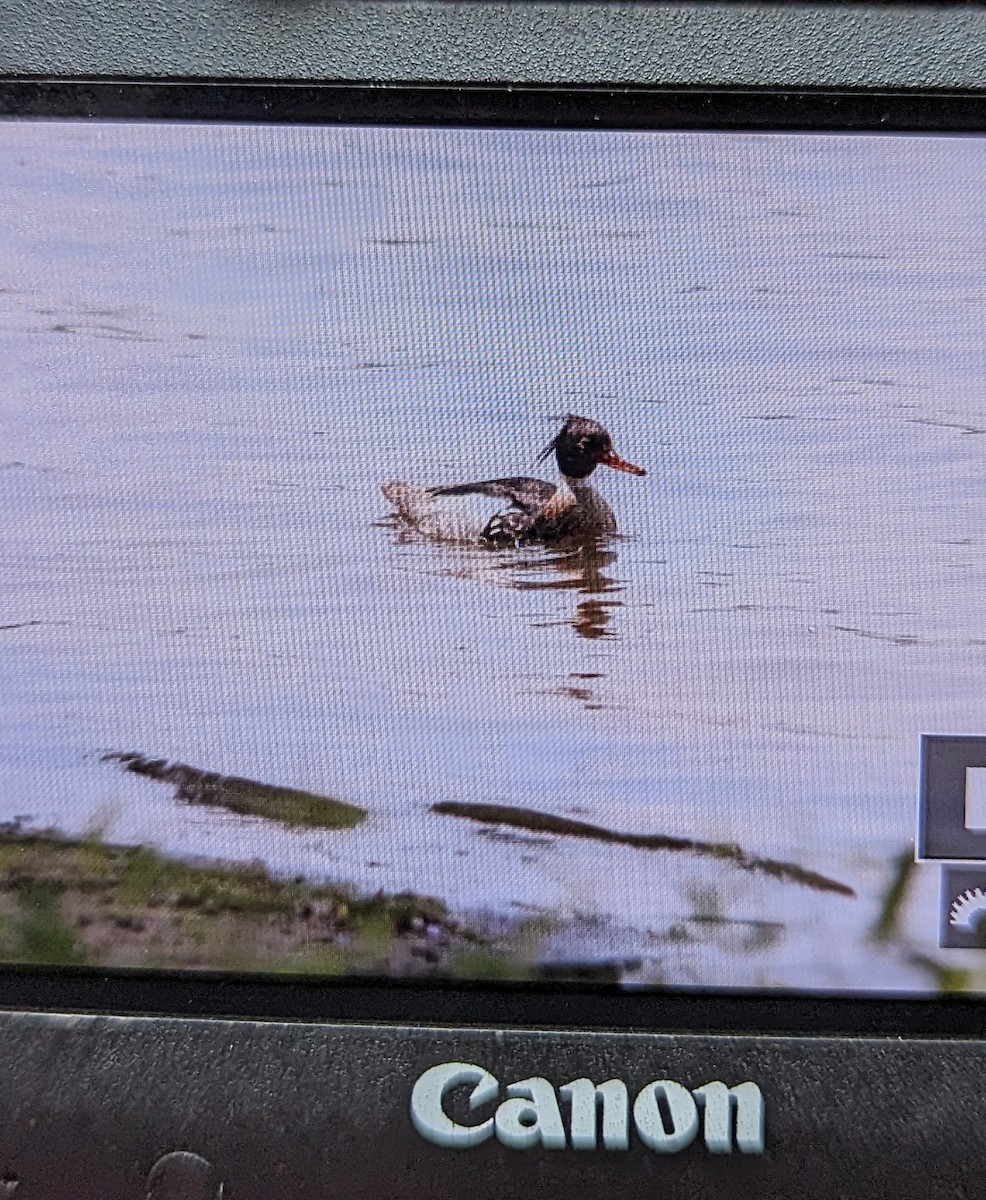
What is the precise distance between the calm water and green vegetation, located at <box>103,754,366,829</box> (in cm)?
1

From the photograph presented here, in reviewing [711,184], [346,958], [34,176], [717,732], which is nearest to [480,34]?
[711,184]

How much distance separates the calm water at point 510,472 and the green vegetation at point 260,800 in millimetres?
15

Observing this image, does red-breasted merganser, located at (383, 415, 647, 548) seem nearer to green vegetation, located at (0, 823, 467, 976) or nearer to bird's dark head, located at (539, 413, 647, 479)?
bird's dark head, located at (539, 413, 647, 479)

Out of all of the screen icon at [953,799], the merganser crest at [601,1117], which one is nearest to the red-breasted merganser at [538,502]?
the screen icon at [953,799]

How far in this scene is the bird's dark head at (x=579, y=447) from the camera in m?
0.87

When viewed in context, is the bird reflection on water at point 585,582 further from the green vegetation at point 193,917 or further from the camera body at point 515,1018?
the green vegetation at point 193,917

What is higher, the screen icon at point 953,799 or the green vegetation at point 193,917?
the screen icon at point 953,799

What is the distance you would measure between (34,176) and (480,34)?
40 cm

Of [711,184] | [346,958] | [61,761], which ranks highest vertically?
[711,184]

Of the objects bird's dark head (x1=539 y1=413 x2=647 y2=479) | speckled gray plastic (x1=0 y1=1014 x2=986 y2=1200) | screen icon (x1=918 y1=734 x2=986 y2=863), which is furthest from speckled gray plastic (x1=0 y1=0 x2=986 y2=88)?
speckled gray plastic (x1=0 y1=1014 x2=986 y2=1200)

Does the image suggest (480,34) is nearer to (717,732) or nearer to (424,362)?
(424,362)

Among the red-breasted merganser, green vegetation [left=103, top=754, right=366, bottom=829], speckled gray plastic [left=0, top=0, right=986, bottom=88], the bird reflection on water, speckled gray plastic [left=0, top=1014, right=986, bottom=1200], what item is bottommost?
speckled gray plastic [left=0, top=1014, right=986, bottom=1200]

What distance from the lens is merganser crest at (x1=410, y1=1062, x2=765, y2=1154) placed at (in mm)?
858

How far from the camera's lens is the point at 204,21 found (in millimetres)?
872
